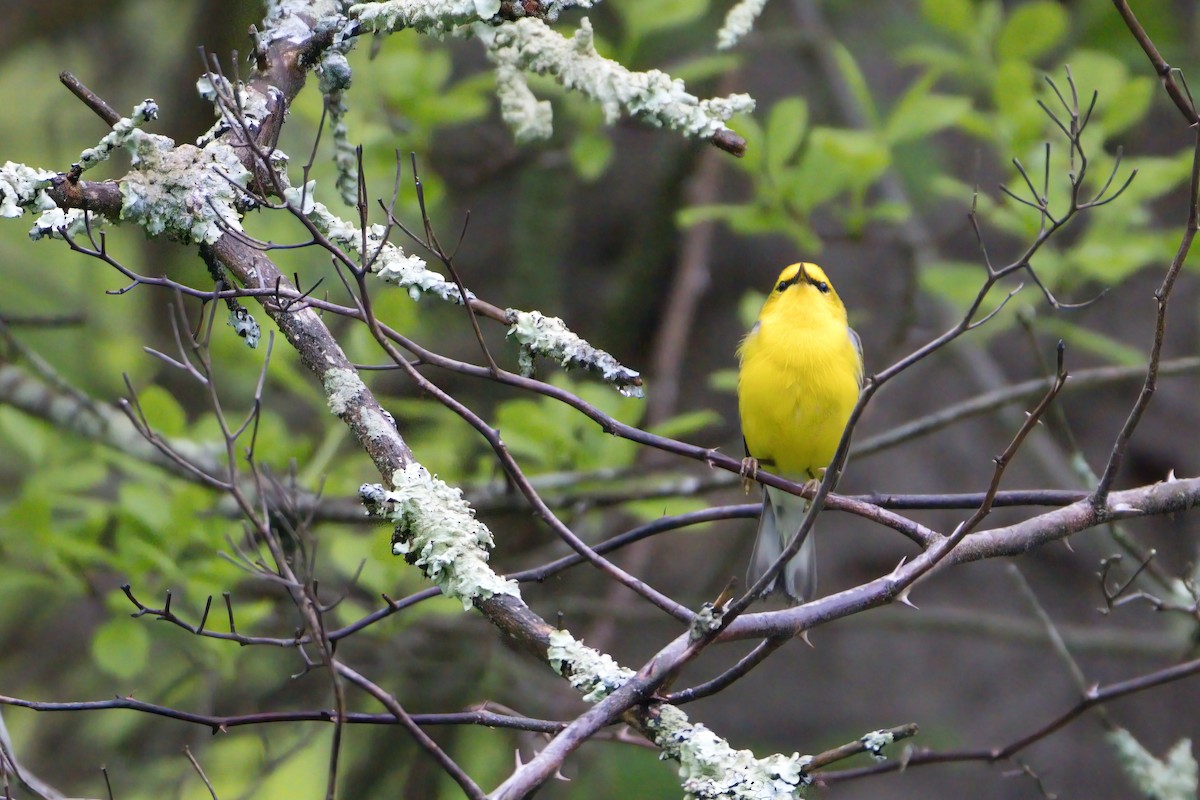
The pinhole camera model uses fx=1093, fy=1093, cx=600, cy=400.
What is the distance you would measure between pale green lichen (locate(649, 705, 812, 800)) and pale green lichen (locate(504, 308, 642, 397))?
68 cm

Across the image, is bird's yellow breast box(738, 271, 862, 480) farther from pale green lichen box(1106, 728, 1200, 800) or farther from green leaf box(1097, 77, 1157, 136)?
pale green lichen box(1106, 728, 1200, 800)

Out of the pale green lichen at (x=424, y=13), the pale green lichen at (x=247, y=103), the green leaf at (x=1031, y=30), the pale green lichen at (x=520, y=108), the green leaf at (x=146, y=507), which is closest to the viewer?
the pale green lichen at (x=247, y=103)

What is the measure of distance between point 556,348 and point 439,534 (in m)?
0.48

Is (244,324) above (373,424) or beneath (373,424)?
above

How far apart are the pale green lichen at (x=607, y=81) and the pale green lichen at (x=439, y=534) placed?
1.16m

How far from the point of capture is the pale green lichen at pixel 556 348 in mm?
2301

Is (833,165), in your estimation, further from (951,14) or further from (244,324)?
(244,324)

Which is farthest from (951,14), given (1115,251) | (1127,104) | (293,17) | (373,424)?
(373,424)

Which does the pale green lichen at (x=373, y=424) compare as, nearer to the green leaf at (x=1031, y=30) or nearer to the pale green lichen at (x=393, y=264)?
the pale green lichen at (x=393, y=264)

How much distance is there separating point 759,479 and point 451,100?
8.57 feet

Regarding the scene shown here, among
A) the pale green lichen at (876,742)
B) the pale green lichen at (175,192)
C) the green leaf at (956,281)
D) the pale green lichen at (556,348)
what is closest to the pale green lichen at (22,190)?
the pale green lichen at (175,192)

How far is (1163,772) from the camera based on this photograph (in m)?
3.41

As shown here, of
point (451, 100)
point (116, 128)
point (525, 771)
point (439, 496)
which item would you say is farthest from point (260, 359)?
point (525, 771)

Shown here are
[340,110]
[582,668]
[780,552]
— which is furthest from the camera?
[780,552]
